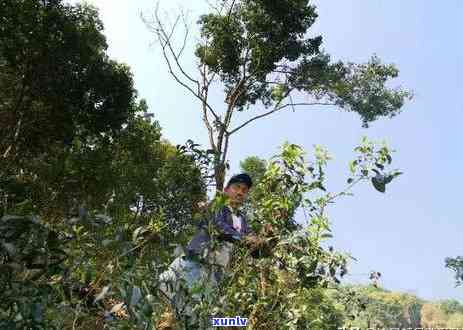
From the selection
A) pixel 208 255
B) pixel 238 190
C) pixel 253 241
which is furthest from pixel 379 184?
pixel 238 190

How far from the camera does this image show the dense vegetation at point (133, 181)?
1.51 metres

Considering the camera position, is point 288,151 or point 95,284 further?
point 288,151

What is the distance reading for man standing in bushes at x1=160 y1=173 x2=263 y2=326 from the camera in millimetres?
1801

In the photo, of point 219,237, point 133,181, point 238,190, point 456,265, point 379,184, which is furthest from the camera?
point 456,265

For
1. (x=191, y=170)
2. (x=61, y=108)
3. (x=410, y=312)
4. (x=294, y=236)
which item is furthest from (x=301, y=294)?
(x=410, y=312)

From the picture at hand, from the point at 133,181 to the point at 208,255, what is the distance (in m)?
12.3

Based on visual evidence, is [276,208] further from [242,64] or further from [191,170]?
[242,64]

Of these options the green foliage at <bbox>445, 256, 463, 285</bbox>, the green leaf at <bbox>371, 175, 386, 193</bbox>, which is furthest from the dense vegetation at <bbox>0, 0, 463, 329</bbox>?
the green foliage at <bbox>445, 256, 463, 285</bbox>

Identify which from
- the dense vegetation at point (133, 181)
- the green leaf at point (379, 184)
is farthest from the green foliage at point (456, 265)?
the green leaf at point (379, 184)

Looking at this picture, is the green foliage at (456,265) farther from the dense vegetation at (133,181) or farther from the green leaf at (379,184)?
the green leaf at (379,184)

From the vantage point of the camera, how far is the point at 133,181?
14188mm

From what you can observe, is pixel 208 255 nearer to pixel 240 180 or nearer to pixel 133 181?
pixel 240 180

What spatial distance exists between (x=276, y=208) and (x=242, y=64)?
1361 centimetres

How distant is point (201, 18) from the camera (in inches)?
637
